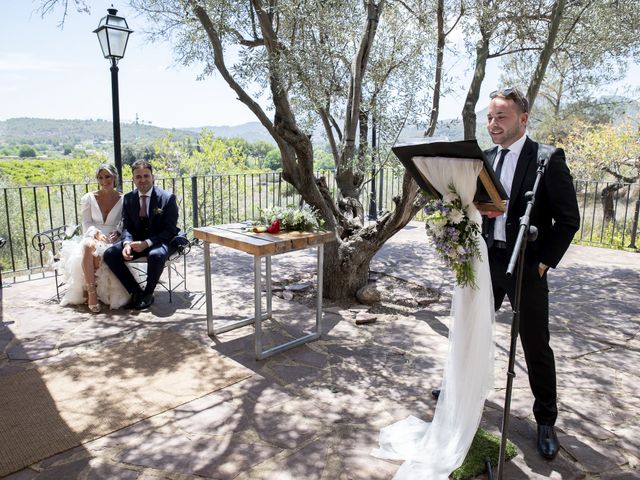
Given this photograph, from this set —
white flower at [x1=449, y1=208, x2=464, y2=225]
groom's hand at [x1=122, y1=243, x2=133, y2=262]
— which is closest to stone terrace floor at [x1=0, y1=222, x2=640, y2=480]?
groom's hand at [x1=122, y1=243, x2=133, y2=262]

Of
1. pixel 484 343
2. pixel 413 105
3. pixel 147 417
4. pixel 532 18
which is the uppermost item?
pixel 532 18

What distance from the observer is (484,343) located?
2.55 meters

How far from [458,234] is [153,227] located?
3749mm

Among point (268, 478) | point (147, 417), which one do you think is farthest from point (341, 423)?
point (147, 417)

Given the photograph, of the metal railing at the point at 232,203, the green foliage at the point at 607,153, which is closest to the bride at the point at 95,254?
the metal railing at the point at 232,203

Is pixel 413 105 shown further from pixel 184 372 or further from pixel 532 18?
pixel 184 372

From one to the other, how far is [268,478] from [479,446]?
1.13m

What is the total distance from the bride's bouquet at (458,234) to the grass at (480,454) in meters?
0.87

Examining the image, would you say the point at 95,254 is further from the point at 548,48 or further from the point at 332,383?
the point at 548,48

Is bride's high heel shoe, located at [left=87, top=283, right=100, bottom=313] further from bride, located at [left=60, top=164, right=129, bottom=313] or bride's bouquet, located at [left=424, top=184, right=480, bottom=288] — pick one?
bride's bouquet, located at [left=424, top=184, right=480, bottom=288]

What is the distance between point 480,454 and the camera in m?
2.58

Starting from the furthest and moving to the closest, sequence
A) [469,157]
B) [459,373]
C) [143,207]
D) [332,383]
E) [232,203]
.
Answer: [232,203]
[143,207]
[332,383]
[459,373]
[469,157]

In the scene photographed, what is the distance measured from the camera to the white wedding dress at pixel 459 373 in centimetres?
246

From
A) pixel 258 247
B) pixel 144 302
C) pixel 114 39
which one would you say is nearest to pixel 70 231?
pixel 144 302
